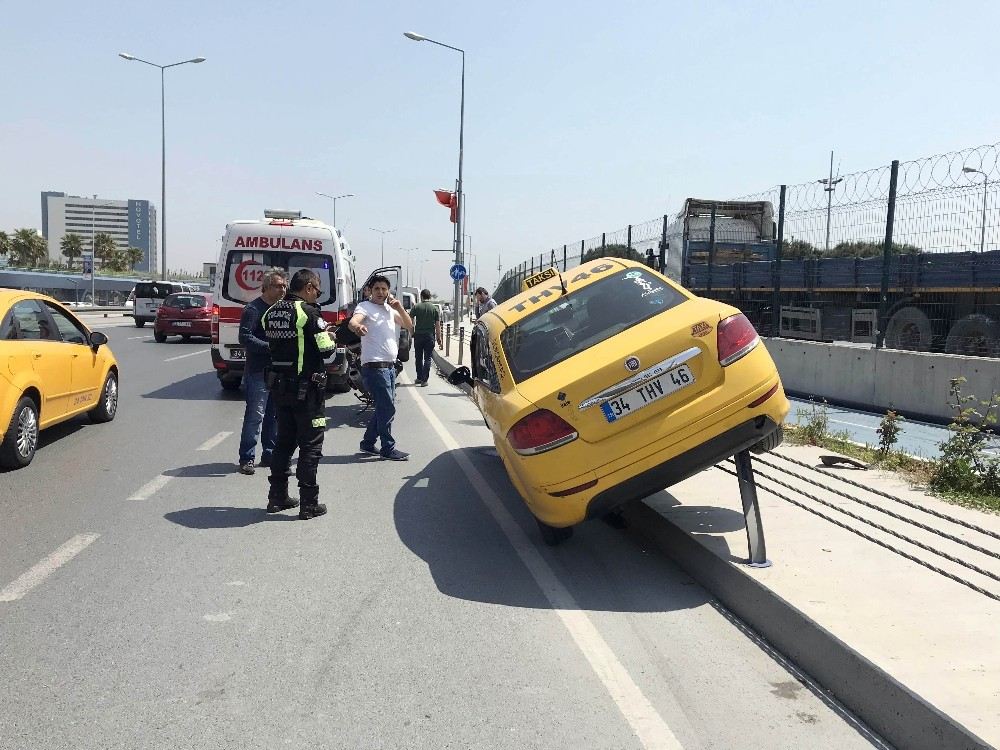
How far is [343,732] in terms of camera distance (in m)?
3.20

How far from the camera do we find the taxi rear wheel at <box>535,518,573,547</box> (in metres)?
5.53

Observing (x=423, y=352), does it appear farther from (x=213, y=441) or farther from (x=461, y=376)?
(x=461, y=376)

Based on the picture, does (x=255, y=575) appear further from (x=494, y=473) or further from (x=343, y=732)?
(x=494, y=473)

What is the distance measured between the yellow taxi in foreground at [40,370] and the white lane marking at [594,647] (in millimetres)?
4209

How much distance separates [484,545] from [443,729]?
2521mm

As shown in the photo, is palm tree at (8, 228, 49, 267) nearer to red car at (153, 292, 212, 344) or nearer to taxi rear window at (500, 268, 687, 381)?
red car at (153, 292, 212, 344)

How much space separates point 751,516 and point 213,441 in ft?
21.5

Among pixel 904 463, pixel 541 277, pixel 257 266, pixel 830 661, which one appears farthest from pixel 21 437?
pixel 904 463

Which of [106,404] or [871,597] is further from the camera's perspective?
[106,404]

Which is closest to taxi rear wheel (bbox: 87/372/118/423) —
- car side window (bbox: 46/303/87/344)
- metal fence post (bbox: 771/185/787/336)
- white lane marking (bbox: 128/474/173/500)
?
car side window (bbox: 46/303/87/344)

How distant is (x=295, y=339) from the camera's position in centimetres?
622

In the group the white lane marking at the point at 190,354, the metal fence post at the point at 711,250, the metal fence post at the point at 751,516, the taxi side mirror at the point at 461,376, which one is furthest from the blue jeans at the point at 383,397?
the white lane marking at the point at 190,354

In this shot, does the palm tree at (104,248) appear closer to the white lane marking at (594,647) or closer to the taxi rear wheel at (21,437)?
the taxi rear wheel at (21,437)

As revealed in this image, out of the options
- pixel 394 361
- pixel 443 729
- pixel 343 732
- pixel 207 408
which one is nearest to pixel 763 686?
pixel 443 729
